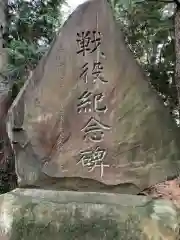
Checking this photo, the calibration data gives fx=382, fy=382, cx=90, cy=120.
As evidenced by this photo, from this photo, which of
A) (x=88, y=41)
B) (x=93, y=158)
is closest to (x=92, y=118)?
(x=93, y=158)

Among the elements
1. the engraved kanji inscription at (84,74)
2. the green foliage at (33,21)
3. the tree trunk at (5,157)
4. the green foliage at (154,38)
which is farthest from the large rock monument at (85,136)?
the green foliage at (33,21)

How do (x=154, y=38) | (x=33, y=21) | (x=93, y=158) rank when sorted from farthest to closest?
1. (x=33, y=21)
2. (x=154, y=38)
3. (x=93, y=158)

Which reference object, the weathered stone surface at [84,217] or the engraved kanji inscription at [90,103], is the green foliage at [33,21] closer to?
the engraved kanji inscription at [90,103]

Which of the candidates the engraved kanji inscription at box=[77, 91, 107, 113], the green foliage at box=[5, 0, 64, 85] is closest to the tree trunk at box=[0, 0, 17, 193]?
the green foliage at box=[5, 0, 64, 85]

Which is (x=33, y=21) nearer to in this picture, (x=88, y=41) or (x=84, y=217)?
(x=88, y=41)

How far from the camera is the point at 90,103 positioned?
2268 millimetres

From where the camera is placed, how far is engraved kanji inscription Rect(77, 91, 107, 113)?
2.26 m

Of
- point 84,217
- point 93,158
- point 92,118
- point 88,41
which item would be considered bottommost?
point 84,217

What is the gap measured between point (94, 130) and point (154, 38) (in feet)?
6.41

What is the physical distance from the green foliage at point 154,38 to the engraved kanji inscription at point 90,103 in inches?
57.2

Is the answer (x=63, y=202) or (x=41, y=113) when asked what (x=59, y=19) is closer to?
(x=41, y=113)

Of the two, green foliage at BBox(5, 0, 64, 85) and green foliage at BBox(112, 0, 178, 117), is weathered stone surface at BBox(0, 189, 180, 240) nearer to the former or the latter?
green foliage at BBox(112, 0, 178, 117)

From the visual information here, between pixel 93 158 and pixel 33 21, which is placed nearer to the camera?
pixel 93 158

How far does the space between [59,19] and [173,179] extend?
3.23 m
